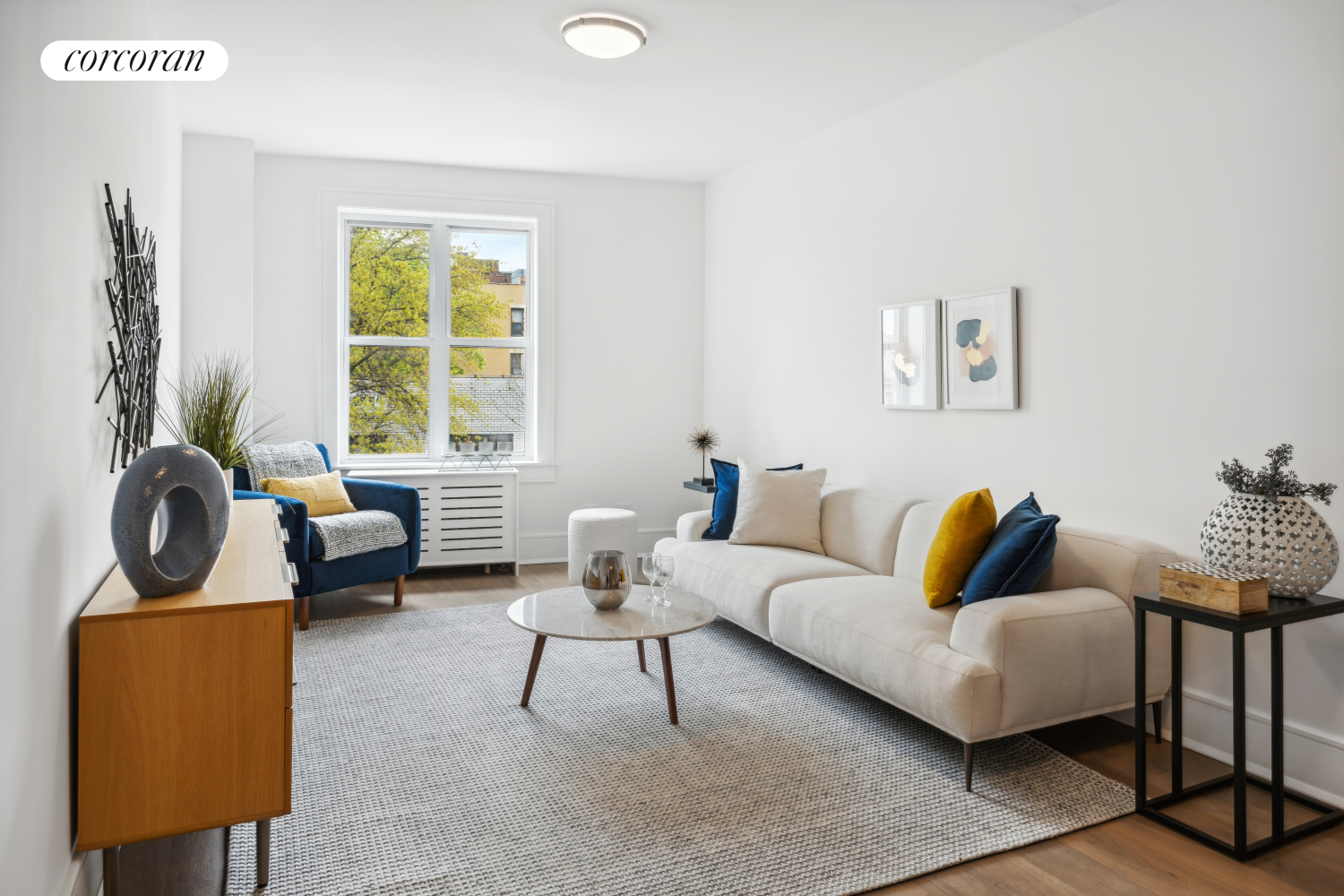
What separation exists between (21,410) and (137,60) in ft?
6.16

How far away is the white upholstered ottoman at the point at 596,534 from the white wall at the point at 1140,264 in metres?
1.34

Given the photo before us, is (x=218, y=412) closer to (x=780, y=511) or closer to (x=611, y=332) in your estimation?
(x=780, y=511)

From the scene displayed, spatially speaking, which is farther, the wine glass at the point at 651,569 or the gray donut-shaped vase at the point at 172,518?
the wine glass at the point at 651,569

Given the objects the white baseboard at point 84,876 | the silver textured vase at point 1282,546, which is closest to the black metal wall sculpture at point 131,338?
the white baseboard at point 84,876

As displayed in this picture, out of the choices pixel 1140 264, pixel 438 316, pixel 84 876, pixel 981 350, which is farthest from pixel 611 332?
pixel 84 876

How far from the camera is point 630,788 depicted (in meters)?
2.58

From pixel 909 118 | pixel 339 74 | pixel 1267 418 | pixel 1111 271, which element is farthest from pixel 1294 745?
pixel 339 74

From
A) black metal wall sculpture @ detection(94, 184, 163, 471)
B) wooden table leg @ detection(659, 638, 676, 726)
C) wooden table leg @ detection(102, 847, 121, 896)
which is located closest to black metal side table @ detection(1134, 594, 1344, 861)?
wooden table leg @ detection(659, 638, 676, 726)

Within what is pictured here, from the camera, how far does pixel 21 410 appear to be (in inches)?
59.6

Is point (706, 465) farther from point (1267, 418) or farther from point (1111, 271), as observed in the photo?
point (1267, 418)

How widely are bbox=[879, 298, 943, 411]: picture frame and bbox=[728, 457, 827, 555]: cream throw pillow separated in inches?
22.9

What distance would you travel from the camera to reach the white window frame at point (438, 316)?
545cm

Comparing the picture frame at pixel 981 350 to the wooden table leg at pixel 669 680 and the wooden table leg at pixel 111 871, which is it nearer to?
the wooden table leg at pixel 669 680

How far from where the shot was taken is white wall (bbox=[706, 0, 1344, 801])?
254 centimetres
